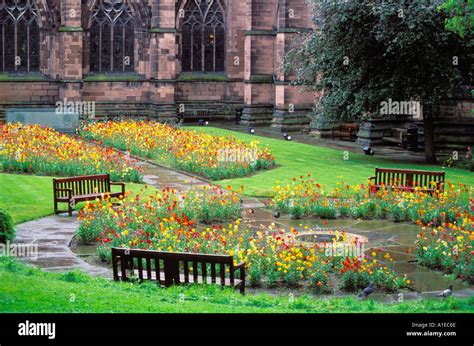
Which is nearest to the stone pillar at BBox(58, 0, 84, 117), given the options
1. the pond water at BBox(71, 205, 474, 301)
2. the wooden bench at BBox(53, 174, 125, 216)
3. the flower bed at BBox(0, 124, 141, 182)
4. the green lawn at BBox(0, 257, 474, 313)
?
the flower bed at BBox(0, 124, 141, 182)

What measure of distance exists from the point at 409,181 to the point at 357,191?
149cm

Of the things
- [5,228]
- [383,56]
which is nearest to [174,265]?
[5,228]

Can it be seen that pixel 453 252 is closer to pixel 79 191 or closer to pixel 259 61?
pixel 79 191

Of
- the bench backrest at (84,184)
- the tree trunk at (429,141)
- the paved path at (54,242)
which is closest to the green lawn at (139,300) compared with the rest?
the paved path at (54,242)

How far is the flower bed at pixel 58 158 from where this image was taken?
24.2m

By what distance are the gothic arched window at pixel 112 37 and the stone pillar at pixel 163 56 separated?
1338mm

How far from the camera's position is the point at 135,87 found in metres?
41.2

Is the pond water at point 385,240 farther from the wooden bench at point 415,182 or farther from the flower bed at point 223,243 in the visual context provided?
the wooden bench at point 415,182

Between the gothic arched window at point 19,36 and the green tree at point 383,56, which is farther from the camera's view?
the gothic arched window at point 19,36

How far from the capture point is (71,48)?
3872cm
